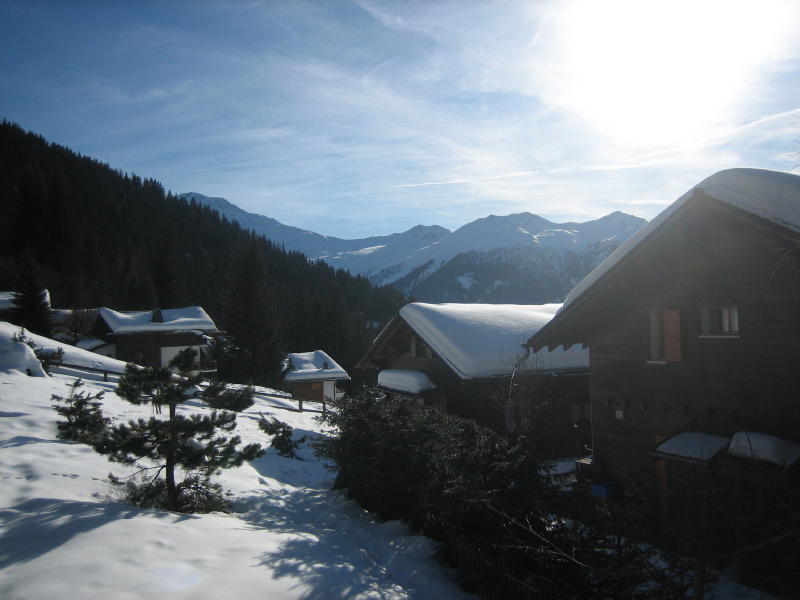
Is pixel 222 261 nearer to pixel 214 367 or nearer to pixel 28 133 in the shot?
pixel 28 133

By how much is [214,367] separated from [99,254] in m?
46.2

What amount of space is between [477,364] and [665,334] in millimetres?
6464

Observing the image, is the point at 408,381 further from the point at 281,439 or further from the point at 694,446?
the point at 694,446

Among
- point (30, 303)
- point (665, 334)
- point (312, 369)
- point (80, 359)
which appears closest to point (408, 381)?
point (665, 334)

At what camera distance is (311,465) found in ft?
54.5

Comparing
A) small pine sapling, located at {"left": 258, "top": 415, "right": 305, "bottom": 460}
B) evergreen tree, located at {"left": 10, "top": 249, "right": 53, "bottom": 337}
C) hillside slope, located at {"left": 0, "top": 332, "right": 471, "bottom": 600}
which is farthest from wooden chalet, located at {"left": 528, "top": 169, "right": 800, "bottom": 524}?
evergreen tree, located at {"left": 10, "top": 249, "right": 53, "bottom": 337}

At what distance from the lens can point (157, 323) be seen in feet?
142

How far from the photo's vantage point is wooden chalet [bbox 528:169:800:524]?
7.48m

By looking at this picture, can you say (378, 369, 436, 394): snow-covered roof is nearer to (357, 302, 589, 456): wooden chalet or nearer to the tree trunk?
(357, 302, 589, 456): wooden chalet

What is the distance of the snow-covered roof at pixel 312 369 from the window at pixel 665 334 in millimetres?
34212

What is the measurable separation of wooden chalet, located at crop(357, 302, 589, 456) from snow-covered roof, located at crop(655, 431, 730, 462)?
562cm

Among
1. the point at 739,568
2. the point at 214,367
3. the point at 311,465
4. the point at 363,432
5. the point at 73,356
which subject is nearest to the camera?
the point at 739,568

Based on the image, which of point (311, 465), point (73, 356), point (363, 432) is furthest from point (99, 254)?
point (363, 432)

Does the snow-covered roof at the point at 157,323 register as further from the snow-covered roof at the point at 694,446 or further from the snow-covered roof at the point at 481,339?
the snow-covered roof at the point at 694,446
